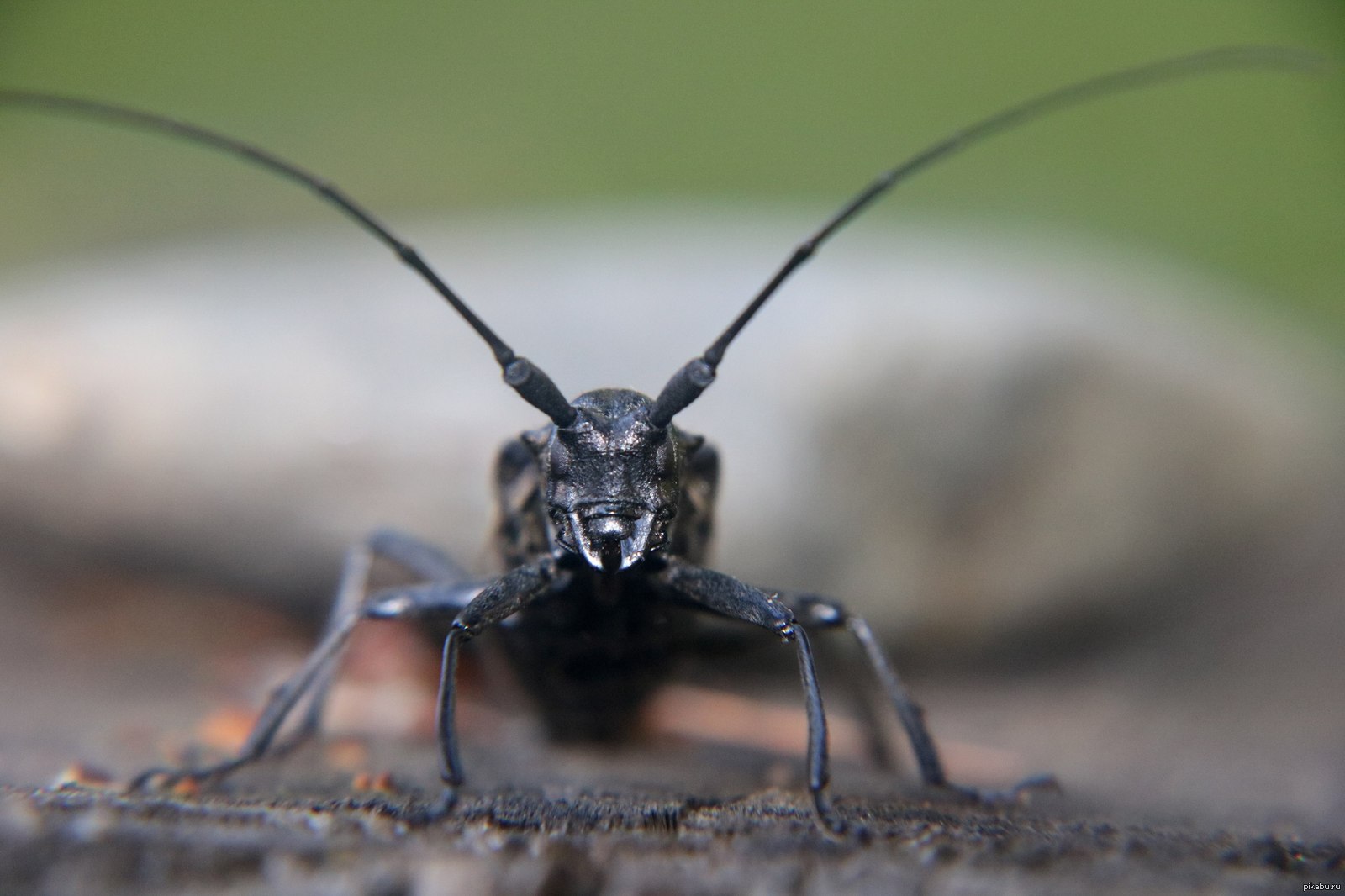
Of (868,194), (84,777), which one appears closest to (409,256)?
(868,194)

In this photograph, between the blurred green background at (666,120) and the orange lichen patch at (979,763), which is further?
the blurred green background at (666,120)

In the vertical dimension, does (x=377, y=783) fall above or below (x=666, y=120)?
below

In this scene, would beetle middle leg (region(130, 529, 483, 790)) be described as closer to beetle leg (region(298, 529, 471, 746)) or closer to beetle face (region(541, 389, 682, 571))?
beetle leg (region(298, 529, 471, 746))

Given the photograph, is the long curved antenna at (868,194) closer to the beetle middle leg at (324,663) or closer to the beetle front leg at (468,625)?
the beetle front leg at (468,625)

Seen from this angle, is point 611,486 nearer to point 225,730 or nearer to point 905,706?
point 905,706

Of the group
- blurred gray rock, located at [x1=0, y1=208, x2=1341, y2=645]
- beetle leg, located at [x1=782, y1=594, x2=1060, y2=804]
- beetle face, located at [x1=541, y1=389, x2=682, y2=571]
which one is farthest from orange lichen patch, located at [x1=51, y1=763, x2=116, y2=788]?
blurred gray rock, located at [x1=0, y1=208, x2=1341, y2=645]

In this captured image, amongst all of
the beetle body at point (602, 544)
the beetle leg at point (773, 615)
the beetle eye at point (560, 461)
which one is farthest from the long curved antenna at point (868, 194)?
the beetle leg at point (773, 615)
